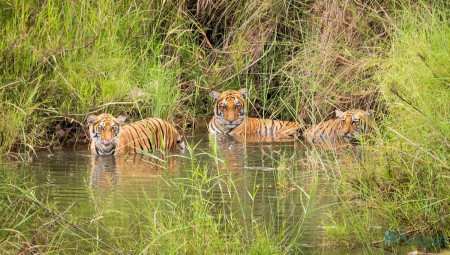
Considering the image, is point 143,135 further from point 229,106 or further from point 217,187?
point 217,187

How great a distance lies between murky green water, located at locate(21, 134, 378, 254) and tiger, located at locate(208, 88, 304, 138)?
1466 millimetres

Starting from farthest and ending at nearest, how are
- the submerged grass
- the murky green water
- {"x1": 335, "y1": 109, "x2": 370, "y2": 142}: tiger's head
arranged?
{"x1": 335, "y1": 109, "x2": 370, "y2": 142}: tiger's head < the murky green water < the submerged grass

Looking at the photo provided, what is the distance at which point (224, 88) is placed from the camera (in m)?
11.5

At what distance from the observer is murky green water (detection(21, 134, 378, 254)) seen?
5051 mm

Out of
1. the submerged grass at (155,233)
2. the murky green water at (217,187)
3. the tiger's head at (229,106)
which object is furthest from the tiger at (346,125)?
the submerged grass at (155,233)

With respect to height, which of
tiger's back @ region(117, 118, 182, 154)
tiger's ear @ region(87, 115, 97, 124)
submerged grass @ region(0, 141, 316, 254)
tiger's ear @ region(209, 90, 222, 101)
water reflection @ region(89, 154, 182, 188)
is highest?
tiger's ear @ region(209, 90, 222, 101)

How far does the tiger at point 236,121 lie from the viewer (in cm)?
1059

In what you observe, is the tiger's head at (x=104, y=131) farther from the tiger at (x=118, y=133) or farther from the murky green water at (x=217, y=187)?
the murky green water at (x=217, y=187)

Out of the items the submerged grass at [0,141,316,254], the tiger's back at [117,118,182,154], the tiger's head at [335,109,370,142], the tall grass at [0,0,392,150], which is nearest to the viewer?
the submerged grass at [0,141,316,254]

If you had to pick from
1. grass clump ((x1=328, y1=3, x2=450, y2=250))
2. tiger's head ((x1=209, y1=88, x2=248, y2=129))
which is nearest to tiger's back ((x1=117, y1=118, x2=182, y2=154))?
tiger's head ((x1=209, y1=88, x2=248, y2=129))

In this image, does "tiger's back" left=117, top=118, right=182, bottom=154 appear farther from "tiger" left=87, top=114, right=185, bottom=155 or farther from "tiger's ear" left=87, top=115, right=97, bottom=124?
"tiger's ear" left=87, top=115, right=97, bottom=124

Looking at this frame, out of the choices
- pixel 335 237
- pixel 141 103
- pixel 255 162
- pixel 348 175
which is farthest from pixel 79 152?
pixel 335 237

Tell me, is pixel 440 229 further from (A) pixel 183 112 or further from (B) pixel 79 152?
(A) pixel 183 112

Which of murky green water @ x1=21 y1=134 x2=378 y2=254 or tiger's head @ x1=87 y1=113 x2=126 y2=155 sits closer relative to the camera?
murky green water @ x1=21 y1=134 x2=378 y2=254
